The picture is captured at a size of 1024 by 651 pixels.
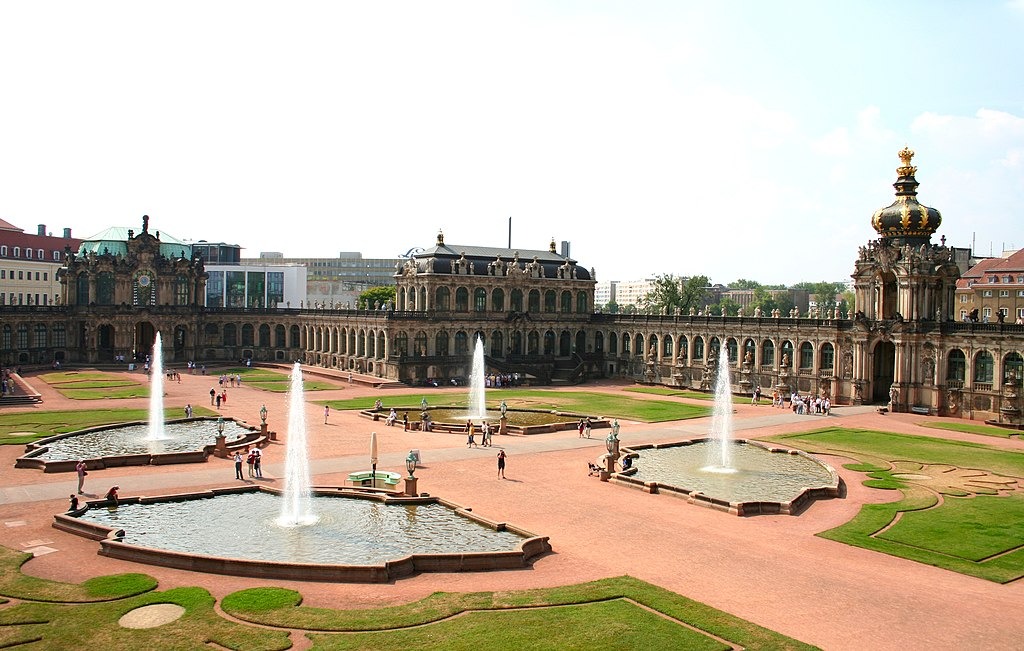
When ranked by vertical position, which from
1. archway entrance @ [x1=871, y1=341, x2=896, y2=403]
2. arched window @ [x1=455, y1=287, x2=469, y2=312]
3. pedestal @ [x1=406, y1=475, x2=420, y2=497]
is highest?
arched window @ [x1=455, y1=287, x2=469, y2=312]

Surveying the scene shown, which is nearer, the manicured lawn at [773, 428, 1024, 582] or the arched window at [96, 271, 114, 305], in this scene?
the manicured lawn at [773, 428, 1024, 582]

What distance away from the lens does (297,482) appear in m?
36.5

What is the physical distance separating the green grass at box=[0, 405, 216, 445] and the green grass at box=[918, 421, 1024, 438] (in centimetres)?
5963

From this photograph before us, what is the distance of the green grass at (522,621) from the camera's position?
2308 centimetres

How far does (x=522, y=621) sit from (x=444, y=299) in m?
83.3

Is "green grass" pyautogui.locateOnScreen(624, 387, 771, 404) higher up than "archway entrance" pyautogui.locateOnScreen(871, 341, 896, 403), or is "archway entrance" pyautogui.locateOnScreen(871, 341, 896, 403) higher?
"archway entrance" pyautogui.locateOnScreen(871, 341, 896, 403)

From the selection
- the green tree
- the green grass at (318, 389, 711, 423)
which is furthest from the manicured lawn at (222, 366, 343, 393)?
the green tree

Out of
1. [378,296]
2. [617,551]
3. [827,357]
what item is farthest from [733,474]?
[378,296]

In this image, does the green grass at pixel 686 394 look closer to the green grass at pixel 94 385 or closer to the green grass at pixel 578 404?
the green grass at pixel 578 404

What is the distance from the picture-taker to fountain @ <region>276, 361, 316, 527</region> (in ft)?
117

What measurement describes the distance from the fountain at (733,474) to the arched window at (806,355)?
3191 centimetres

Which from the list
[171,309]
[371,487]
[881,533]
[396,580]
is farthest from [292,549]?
[171,309]

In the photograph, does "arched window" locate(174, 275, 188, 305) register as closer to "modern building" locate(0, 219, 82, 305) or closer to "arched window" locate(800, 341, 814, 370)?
"modern building" locate(0, 219, 82, 305)

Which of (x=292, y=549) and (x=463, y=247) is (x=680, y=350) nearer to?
(x=463, y=247)
